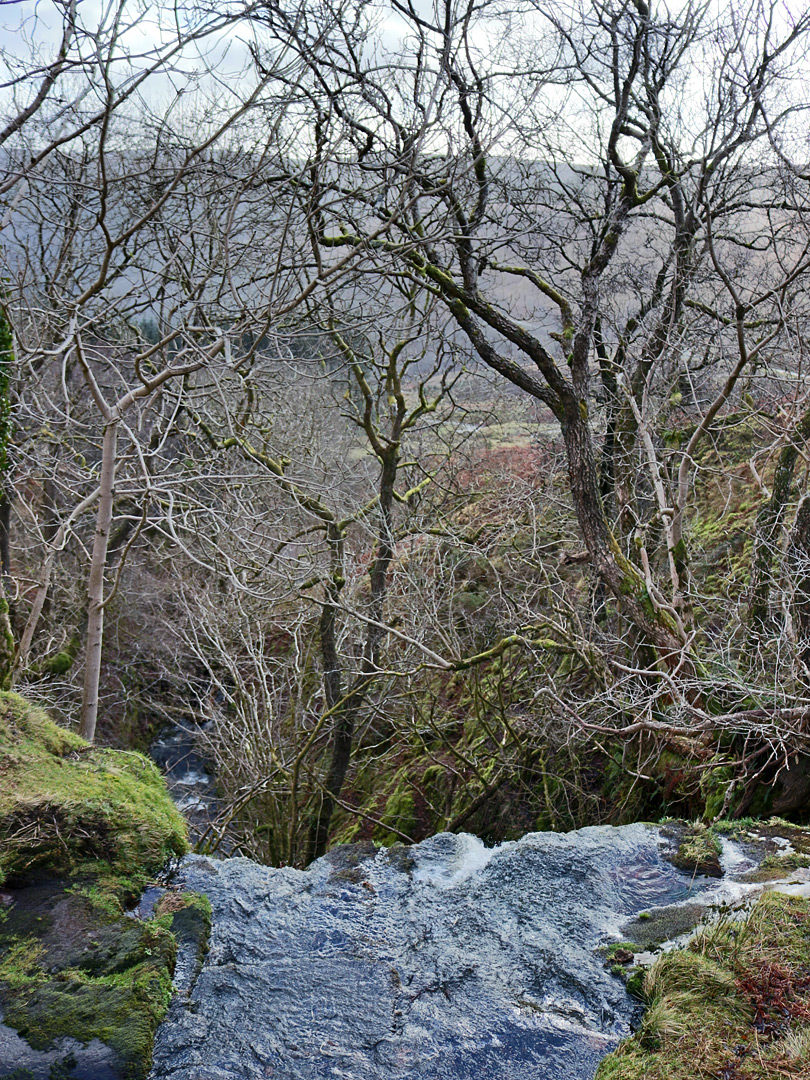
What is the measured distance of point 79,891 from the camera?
249 cm

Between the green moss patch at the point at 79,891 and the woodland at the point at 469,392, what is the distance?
171 centimetres

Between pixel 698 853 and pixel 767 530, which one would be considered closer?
pixel 698 853

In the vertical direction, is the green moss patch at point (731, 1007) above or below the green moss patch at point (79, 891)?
below

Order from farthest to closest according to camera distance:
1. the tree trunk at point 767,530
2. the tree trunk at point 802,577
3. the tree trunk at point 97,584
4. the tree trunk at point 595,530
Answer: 1. the tree trunk at point 595,530
2. the tree trunk at point 767,530
3. the tree trunk at point 97,584
4. the tree trunk at point 802,577

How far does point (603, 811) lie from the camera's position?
23.0 feet

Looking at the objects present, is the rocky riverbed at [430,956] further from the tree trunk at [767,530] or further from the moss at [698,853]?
the tree trunk at [767,530]

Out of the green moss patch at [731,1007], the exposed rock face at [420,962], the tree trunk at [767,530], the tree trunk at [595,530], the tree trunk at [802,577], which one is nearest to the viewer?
the green moss patch at [731,1007]

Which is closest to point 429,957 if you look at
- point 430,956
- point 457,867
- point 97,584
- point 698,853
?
point 430,956

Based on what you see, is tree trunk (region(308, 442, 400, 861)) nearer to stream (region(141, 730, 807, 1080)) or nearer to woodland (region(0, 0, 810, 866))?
woodland (region(0, 0, 810, 866))

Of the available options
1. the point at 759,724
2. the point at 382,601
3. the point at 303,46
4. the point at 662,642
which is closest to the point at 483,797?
the point at 382,601

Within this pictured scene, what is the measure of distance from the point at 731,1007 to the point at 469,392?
31.7 ft

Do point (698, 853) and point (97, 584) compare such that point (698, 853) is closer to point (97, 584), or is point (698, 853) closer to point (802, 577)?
point (802, 577)

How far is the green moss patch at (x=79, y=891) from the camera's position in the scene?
6.68 feet

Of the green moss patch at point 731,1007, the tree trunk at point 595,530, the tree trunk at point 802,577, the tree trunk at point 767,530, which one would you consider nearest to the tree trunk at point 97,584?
the tree trunk at point 595,530
